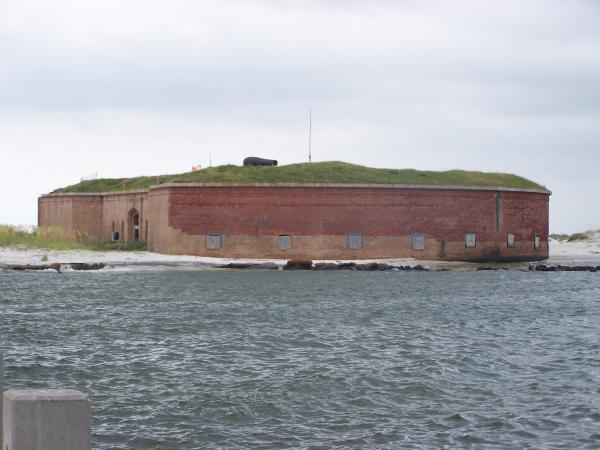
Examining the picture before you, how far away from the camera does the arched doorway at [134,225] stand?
171 ft

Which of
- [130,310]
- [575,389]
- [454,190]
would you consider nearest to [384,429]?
[575,389]

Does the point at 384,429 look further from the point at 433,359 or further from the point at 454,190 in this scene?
the point at 454,190

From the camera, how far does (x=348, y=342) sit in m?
19.3

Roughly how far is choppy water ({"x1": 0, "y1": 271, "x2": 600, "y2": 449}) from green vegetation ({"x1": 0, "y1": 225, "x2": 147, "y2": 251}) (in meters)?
15.5

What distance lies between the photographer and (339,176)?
46562mm

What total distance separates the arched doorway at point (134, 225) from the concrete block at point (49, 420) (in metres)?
46.7

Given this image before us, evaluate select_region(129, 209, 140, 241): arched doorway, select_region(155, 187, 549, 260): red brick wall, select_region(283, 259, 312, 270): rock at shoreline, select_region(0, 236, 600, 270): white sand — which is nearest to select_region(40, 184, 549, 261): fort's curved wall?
select_region(155, 187, 549, 260): red brick wall

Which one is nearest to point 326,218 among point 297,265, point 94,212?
point 297,265

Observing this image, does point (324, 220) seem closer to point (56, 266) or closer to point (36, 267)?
point (56, 266)

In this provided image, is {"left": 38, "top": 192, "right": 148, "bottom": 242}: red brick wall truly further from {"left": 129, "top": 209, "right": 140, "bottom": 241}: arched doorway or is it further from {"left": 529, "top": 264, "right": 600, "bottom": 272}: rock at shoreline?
{"left": 529, "top": 264, "right": 600, "bottom": 272}: rock at shoreline

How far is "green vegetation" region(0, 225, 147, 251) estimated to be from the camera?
1845 inches

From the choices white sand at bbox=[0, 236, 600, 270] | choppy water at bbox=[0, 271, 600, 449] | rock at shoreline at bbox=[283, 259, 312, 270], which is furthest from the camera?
rock at shoreline at bbox=[283, 259, 312, 270]

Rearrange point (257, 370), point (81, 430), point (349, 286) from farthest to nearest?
point (349, 286), point (257, 370), point (81, 430)

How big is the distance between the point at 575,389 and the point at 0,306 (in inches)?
695
